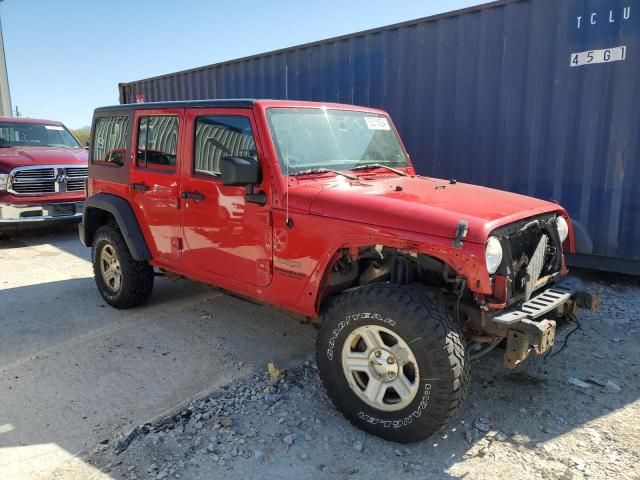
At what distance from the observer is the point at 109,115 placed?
188 inches

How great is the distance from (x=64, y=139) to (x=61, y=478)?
27.9 feet

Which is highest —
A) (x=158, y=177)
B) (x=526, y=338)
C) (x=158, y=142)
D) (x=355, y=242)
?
(x=158, y=142)

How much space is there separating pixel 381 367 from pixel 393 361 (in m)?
0.08

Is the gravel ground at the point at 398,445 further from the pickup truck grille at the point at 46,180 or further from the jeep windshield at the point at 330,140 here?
the pickup truck grille at the point at 46,180

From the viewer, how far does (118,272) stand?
479 cm

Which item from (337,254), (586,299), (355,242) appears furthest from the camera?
(586,299)

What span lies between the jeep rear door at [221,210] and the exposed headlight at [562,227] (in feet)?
6.35

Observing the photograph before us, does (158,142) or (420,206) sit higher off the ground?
(158,142)

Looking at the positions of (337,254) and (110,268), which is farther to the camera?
(110,268)

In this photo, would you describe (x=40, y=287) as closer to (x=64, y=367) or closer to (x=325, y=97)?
(x=64, y=367)

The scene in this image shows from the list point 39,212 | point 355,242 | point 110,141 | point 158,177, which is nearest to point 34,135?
point 39,212

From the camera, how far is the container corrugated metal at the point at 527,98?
5047 millimetres

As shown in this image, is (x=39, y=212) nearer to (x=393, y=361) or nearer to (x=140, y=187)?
(x=140, y=187)

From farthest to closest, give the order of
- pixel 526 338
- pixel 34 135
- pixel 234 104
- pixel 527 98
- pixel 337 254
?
pixel 34 135
pixel 527 98
pixel 234 104
pixel 337 254
pixel 526 338
